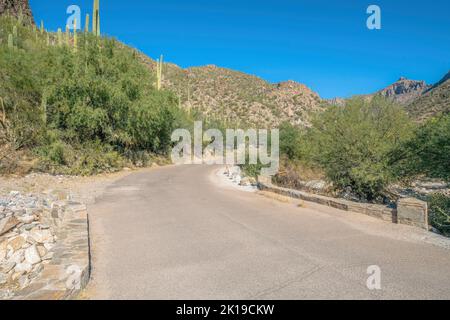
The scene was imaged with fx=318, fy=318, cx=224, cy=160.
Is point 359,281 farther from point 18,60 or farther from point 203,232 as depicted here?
point 18,60

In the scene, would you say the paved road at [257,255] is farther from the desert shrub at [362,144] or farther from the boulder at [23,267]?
the desert shrub at [362,144]

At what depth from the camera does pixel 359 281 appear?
4633 mm

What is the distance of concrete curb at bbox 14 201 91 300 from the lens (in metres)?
4.15

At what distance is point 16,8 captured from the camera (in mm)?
55469

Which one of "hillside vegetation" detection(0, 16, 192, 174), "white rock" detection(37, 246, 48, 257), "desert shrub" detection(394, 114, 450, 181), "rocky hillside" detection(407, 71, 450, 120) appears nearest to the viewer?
"white rock" detection(37, 246, 48, 257)

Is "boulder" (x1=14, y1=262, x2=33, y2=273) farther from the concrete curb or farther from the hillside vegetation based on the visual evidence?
the hillside vegetation

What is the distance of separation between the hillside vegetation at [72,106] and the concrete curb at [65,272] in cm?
1290

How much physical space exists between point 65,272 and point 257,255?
124 inches

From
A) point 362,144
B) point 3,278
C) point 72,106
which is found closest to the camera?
point 3,278

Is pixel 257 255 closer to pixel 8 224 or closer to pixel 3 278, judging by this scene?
pixel 3 278

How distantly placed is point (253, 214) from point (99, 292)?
5601mm

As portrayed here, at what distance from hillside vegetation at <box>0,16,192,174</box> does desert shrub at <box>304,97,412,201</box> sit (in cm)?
1319

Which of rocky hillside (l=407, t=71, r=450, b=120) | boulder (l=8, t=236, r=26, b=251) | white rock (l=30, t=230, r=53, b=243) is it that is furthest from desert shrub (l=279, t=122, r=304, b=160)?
rocky hillside (l=407, t=71, r=450, b=120)

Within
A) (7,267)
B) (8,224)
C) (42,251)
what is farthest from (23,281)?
(8,224)
